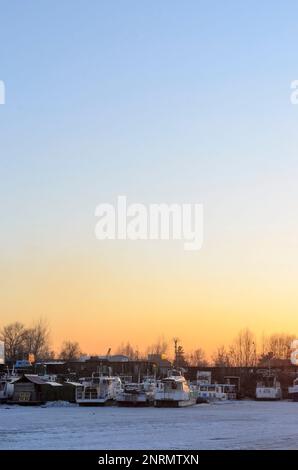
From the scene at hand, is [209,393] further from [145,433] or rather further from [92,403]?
[145,433]

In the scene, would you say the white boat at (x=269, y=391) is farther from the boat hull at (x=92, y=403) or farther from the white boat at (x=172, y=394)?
the boat hull at (x=92, y=403)

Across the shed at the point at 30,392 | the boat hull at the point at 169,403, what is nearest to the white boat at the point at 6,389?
the shed at the point at 30,392

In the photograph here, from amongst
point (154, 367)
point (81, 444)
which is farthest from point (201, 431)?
point (154, 367)

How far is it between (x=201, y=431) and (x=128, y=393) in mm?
54914

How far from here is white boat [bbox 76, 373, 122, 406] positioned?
117125 millimetres

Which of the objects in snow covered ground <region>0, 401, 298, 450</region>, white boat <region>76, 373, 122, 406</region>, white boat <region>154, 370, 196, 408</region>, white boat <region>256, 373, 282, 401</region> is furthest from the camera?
white boat <region>256, 373, 282, 401</region>

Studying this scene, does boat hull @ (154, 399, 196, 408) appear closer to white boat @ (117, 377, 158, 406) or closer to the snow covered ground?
white boat @ (117, 377, 158, 406)

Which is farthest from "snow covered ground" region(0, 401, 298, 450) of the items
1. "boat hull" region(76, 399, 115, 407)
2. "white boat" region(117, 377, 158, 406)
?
"boat hull" region(76, 399, 115, 407)

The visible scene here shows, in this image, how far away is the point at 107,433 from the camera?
61.3 metres

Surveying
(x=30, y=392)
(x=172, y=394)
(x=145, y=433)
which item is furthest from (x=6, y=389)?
(x=145, y=433)

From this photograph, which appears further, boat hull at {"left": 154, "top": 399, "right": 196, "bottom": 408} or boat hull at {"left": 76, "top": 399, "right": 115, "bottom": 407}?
boat hull at {"left": 76, "top": 399, "right": 115, "bottom": 407}

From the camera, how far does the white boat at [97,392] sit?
117 metres
